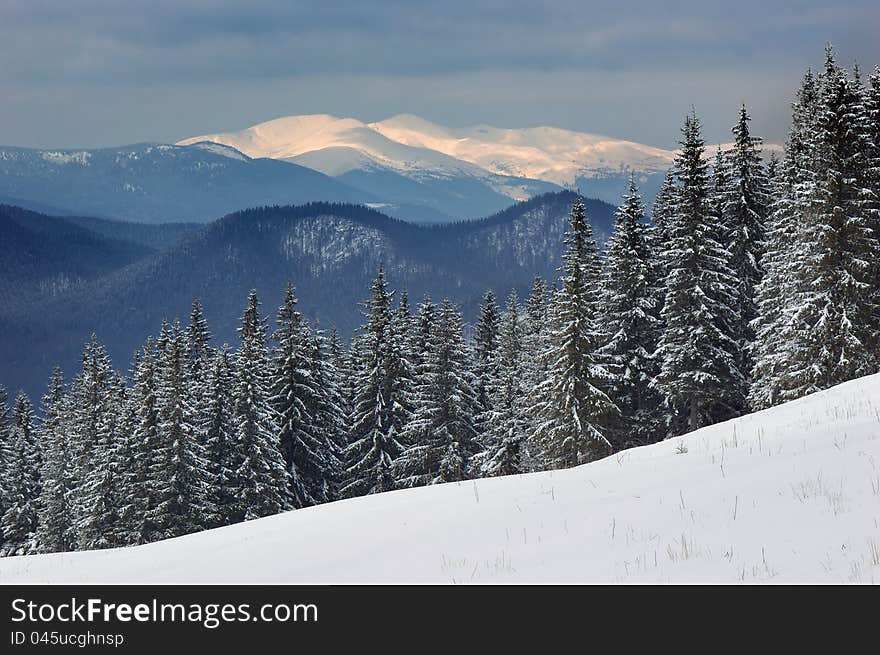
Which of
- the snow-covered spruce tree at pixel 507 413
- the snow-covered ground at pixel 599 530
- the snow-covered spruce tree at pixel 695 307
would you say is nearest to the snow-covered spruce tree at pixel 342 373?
the snow-covered spruce tree at pixel 507 413

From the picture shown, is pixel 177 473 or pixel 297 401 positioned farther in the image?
pixel 297 401

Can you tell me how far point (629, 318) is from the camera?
3747 cm

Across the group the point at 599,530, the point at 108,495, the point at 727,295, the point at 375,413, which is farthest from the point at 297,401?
the point at 599,530

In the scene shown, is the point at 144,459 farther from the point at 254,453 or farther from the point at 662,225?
the point at 662,225

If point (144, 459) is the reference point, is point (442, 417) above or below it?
above

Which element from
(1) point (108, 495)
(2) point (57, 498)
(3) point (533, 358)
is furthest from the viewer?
(2) point (57, 498)

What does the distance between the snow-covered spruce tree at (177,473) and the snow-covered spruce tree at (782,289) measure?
2621 centimetres

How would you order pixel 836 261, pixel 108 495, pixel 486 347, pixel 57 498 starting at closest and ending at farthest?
1. pixel 836 261
2. pixel 108 495
3. pixel 57 498
4. pixel 486 347

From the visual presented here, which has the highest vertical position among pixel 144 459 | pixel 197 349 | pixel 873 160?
pixel 873 160

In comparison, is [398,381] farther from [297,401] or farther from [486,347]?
[486,347]

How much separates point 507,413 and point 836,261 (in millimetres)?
18048

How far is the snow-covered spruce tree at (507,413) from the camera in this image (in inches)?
1629

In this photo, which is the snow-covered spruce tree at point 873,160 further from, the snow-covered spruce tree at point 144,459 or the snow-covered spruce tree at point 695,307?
the snow-covered spruce tree at point 144,459

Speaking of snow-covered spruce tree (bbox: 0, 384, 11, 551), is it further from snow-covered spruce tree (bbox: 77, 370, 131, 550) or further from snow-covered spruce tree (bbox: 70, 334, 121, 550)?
snow-covered spruce tree (bbox: 77, 370, 131, 550)
